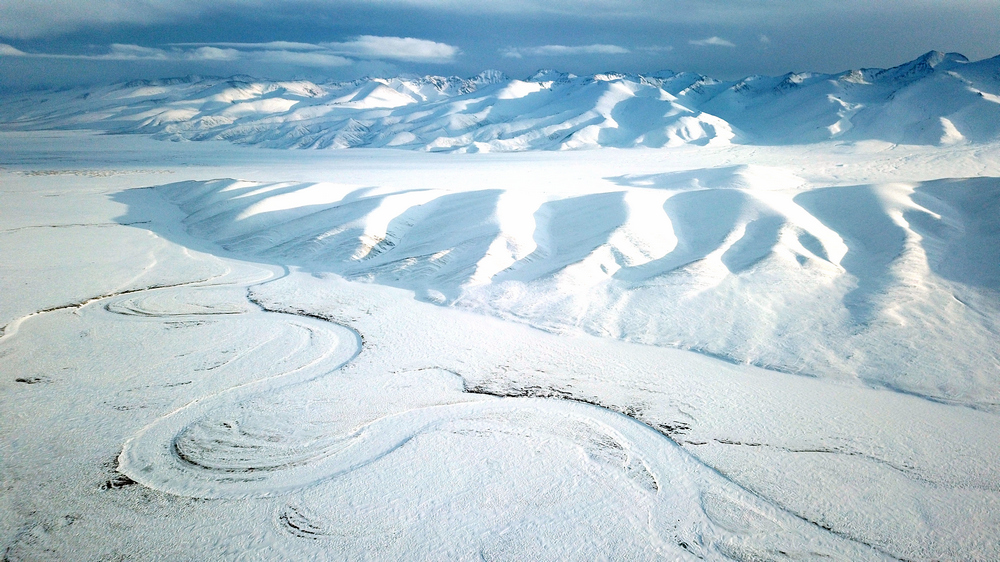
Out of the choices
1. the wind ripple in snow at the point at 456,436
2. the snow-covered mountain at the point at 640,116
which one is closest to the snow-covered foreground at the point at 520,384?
the wind ripple in snow at the point at 456,436

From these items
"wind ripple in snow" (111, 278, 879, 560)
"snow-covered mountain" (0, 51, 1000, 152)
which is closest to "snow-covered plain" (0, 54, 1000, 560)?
"wind ripple in snow" (111, 278, 879, 560)

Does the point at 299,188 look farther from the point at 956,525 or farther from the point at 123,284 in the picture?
→ the point at 956,525

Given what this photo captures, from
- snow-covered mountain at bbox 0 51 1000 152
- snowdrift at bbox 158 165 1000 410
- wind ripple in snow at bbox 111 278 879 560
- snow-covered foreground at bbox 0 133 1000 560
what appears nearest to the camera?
wind ripple in snow at bbox 111 278 879 560

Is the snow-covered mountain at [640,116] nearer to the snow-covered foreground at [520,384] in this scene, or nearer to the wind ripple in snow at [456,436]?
the snow-covered foreground at [520,384]

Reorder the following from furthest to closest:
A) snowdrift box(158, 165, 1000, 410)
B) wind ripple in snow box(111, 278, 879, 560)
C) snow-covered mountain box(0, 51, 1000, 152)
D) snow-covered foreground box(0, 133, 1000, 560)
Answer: snow-covered mountain box(0, 51, 1000, 152) → snowdrift box(158, 165, 1000, 410) → snow-covered foreground box(0, 133, 1000, 560) → wind ripple in snow box(111, 278, 879, 560)

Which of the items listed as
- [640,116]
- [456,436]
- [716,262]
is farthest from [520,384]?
[640,116]

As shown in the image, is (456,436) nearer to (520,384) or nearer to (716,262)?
(520,384)

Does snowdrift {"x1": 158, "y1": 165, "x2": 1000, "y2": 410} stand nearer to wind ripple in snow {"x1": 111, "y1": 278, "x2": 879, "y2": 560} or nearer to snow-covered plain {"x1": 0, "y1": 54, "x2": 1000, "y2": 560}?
snow-covered plain {"x1": 0, "y1": 54, "x2": 1000, "y2": 560}
